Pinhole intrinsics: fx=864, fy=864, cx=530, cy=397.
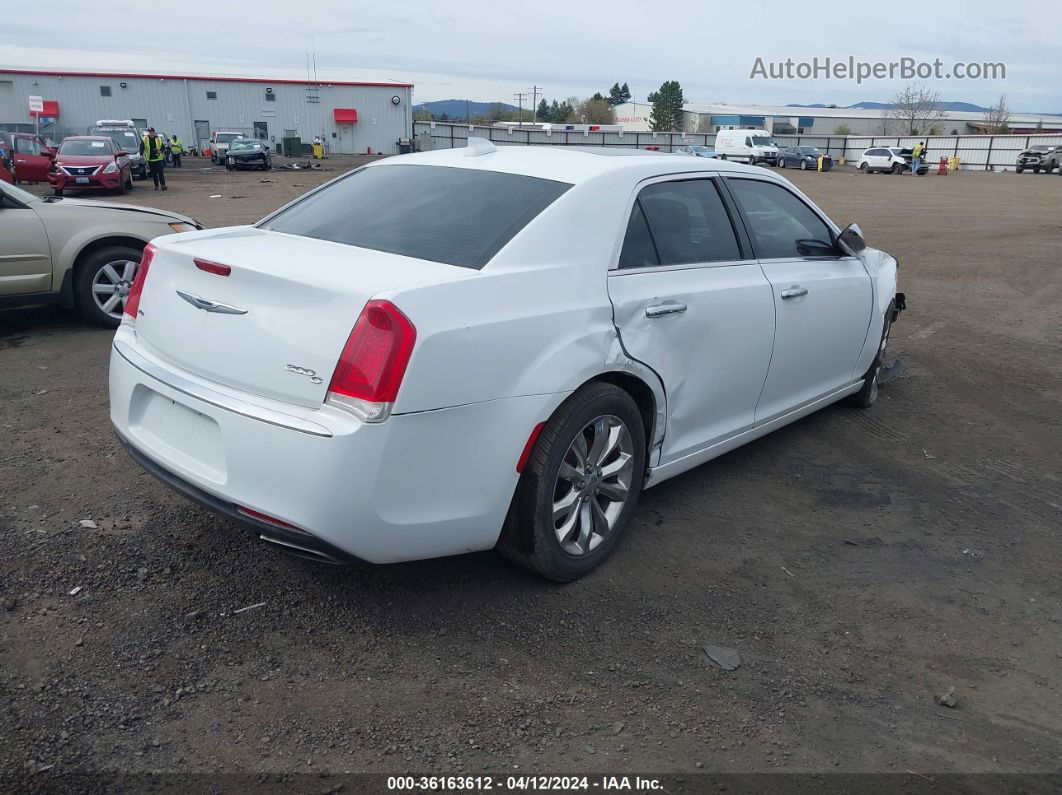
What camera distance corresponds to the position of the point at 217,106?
58094mm

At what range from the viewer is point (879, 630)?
3293 millimetres

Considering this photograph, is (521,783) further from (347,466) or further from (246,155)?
(246,155)

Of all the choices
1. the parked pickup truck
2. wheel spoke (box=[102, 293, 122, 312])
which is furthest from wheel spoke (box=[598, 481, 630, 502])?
the parked pickup truck

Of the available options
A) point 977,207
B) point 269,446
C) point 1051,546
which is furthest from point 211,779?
point 977,207

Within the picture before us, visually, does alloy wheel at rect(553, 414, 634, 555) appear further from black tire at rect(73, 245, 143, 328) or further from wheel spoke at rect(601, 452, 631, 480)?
black tire at rect(73, 245, 143, 328)

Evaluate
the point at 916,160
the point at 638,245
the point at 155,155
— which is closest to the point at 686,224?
the point at 638,245

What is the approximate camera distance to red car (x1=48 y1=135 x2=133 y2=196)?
22.4 metres

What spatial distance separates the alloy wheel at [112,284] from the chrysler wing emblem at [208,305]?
452cm

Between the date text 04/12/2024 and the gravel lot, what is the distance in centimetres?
5

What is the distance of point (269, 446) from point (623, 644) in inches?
56.0

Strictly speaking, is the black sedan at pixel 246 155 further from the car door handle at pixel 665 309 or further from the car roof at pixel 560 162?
the car door handle at pixel 665 309

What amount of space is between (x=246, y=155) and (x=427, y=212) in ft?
121

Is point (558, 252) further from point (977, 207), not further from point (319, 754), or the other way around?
point (977, 207)

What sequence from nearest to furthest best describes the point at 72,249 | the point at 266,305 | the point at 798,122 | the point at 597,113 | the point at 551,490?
1. the point at 266,305
2. the point at 551,490
3. the point at 72,249
4. the point at 798,122
5. the point at 597,113
